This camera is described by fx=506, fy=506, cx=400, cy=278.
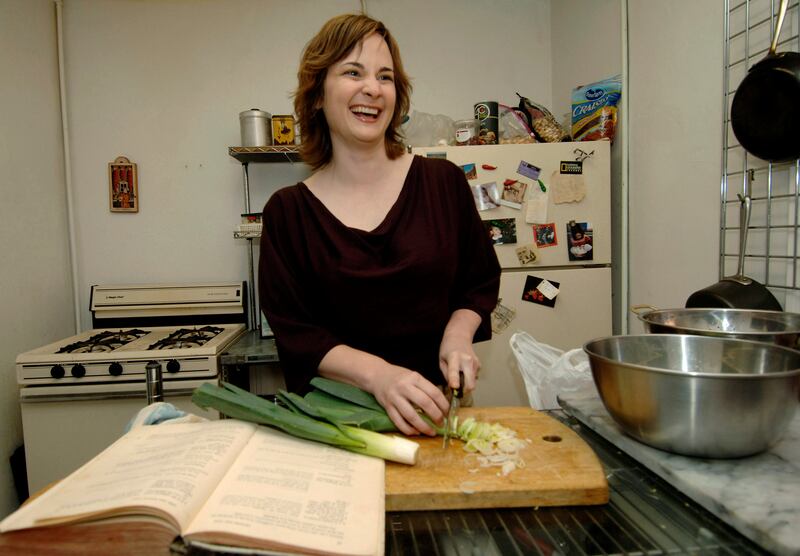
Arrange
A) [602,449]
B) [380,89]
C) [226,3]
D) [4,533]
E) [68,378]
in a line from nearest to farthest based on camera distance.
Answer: [4,533]
[602,449]
[380,89]
[68,378]
[226,3]

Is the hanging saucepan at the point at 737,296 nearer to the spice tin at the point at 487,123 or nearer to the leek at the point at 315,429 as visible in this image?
the leek at the point at 315,429

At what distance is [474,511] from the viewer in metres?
0.64

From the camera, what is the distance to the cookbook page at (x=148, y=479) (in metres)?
0.49

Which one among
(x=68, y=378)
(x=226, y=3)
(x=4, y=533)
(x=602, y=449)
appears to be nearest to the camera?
(x=4, y=533)

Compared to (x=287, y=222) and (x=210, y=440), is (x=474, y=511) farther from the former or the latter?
(x=287, y=222)

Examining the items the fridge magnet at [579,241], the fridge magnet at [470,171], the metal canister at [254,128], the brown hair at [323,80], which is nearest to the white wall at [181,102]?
the metal canister at [254,128]

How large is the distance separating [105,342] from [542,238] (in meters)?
1.91

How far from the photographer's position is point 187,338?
2.21m

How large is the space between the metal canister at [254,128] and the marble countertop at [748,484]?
2.08 metres

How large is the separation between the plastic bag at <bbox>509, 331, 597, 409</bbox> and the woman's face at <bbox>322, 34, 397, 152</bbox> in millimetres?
706

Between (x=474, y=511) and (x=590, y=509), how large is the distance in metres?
0.15

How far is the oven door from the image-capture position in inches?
76.9

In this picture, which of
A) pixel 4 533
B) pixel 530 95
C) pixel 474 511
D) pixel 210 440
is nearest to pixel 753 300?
pixel 474 511

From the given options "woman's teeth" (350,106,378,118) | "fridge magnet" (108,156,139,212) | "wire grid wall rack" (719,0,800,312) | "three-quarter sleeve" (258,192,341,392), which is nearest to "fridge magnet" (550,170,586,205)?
"wire grid wall rack" (719,0,800,312)
